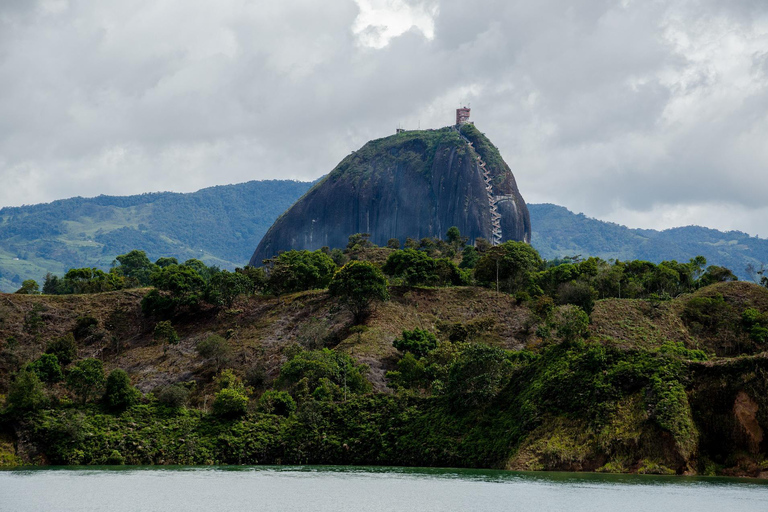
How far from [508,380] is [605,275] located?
4952 cm

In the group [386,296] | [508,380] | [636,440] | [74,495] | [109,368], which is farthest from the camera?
[386,296]

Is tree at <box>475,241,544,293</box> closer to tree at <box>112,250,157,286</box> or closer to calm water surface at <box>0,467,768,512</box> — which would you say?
calm water surface at <box>0,467,768,512</box>

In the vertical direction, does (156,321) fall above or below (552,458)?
above

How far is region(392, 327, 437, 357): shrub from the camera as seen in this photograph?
313ft

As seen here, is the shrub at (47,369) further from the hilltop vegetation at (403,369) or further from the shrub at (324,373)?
the shrub at (324,373)

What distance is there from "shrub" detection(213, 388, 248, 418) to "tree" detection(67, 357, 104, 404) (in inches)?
440

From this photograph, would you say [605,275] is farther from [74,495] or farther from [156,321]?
[74,495]

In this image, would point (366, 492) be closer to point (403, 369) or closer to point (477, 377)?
point (477, 377)

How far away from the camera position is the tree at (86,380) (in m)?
76.9

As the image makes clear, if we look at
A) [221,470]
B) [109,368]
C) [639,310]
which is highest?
[639,310]

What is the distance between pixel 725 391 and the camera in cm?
6259

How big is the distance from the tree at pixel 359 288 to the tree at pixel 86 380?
114 ft

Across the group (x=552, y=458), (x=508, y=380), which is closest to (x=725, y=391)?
(x=552, y=458)

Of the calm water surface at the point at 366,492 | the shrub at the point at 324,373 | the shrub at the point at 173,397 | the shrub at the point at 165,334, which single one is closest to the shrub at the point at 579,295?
the shrub at the point at 324,373
